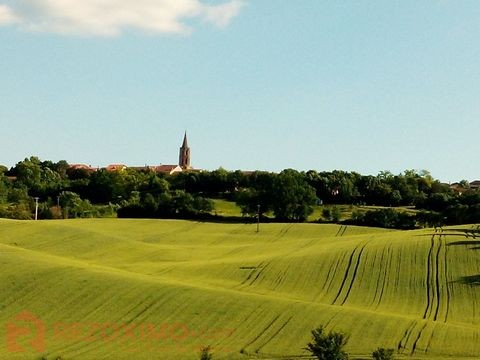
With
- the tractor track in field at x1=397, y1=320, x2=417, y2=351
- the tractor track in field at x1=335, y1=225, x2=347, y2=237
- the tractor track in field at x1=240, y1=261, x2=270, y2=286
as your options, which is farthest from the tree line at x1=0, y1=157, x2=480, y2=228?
the tractor track in field at x1=397, y1=320, x2=417, y2=351

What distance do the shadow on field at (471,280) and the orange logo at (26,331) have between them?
114ft

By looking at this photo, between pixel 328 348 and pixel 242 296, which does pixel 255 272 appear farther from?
pixel 328 348

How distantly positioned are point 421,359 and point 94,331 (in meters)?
21.0

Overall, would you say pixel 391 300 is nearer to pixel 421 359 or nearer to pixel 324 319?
pixel 324 319

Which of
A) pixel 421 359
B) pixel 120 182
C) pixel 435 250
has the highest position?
pixel 120 182

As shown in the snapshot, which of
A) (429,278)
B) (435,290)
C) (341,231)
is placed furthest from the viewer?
(341,231)

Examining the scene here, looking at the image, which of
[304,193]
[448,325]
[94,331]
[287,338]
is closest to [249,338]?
[287,338]

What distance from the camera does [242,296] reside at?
181 feet

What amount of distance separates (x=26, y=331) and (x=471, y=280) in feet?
120

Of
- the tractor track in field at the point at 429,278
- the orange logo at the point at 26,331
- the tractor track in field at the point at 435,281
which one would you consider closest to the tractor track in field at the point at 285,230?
the tractor track in field at the point at 429,278

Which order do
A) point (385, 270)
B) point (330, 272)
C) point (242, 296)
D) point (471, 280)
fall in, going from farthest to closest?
point (330, 272), point (385, 270), point (471, 280), point (242, 296)

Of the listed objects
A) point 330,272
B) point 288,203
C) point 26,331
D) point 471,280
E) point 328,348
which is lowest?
point 26,331

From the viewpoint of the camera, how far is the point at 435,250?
72250 millimetres

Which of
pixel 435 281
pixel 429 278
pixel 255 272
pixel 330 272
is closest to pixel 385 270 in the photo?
pixel 429 278
